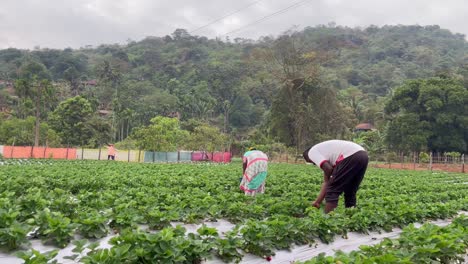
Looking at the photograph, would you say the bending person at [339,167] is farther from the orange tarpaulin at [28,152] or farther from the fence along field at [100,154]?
the orange tarpaulin at [28,152]

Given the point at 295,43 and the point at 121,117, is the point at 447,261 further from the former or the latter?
the point at 121,117

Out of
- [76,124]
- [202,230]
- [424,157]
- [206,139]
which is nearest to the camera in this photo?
[202,230]

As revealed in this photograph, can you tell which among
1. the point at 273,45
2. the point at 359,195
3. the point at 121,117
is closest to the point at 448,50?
the point at 273,45

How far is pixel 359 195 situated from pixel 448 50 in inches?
4054

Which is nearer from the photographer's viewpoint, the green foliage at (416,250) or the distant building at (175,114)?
the green foliage at (416,250)

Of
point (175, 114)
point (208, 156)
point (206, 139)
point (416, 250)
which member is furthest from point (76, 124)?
point (416, 250)

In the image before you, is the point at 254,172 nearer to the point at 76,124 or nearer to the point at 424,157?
the point at 424,157

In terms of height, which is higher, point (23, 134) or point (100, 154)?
point (23, 134)

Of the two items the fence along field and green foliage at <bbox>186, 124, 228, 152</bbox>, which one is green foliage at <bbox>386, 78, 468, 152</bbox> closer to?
the fence along field

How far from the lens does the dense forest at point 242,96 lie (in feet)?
125

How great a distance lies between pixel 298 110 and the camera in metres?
41.5

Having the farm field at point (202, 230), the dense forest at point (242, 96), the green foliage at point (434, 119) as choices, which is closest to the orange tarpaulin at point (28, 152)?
the dense forest at point (242, 96)

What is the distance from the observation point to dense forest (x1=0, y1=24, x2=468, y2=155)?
125 feet

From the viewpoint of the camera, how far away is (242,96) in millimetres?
66250
